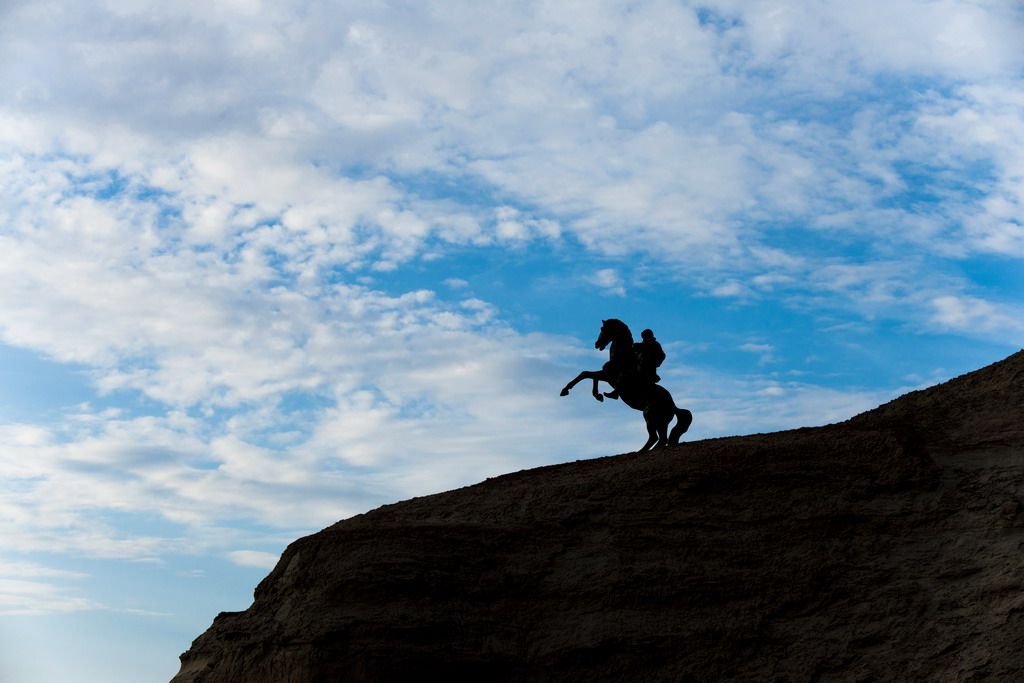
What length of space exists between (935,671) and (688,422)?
5.86 metres

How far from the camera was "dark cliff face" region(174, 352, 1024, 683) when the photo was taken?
1133 centimetres

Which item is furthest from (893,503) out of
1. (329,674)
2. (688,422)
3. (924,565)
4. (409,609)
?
(329,674)

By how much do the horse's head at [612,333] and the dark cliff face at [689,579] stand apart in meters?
3.56

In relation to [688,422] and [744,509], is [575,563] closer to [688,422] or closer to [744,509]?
[744,509]

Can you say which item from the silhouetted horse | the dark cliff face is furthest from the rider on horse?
the dark cliff face

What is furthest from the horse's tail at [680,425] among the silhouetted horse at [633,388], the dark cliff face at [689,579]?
the dark cliff face at [689,579]

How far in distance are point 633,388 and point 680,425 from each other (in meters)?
0.84

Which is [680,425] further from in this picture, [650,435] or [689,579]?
[689,579]

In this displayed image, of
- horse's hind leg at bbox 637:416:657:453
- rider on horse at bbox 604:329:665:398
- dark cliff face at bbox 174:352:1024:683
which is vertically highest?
rider on horse at bbox 604:329:665:398

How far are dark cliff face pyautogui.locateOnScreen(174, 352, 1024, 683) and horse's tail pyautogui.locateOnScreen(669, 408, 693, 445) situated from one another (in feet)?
8.95

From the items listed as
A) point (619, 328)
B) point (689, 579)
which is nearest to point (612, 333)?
point (619, 328)

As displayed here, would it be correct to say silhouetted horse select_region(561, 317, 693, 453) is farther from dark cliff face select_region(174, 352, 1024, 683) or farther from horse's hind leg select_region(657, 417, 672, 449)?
dark cliff face select_region(174, 352, 1024, 683)

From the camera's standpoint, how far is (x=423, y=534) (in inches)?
483

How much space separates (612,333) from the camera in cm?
1683
